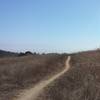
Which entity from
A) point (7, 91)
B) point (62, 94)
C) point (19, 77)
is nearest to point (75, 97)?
point (62, 94)

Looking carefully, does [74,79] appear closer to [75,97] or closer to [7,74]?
[7,74]

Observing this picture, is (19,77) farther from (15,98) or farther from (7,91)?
(15,98)

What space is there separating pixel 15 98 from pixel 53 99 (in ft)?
5.76

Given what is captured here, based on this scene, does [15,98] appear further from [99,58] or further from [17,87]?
[99,58]

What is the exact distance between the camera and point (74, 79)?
25.9m

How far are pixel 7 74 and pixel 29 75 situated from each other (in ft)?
6.12

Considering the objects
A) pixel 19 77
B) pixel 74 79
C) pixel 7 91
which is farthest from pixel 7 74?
pixel 7 91

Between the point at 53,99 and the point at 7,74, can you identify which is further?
the point at 7,74

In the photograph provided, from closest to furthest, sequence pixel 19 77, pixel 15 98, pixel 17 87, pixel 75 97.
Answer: pixel 75 97
pixel 15 98
pixel 17 87
pixel 19 77

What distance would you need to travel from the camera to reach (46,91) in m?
18.3

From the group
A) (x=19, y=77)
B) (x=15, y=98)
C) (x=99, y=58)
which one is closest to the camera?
(x=15, y=98)

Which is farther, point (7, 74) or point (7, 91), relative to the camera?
point (7, 74)

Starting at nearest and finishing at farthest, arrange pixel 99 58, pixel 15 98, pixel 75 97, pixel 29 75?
pixel 75 97
pixel 15 98
pixel 29 75
pixel 99 58

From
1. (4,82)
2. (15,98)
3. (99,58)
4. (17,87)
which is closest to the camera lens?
(15,98)
